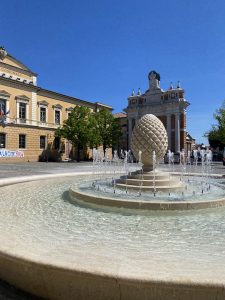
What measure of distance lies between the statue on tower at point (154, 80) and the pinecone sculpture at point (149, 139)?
53.0 m

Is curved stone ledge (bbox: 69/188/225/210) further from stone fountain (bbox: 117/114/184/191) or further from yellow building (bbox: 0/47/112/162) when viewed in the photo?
yellow building (bbox: 0/47/112/162)

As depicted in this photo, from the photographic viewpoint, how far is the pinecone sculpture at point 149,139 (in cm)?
912

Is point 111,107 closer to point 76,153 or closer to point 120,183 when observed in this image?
point 76,153

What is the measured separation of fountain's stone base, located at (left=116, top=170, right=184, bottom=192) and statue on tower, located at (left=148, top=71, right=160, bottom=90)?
53.7m

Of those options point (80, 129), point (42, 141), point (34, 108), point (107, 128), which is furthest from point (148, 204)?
point (107, 128)

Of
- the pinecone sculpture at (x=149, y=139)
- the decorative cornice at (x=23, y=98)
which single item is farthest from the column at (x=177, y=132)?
the pinecone sculpture at (x=149, y=139)

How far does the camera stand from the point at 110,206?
6.38 meters

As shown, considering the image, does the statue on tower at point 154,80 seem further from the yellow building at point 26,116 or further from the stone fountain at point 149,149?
the stone fountain at point 149,149

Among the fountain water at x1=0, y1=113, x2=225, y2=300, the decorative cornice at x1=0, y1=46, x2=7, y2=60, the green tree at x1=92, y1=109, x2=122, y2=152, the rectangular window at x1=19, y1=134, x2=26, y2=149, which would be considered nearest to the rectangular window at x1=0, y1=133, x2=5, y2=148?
the rectangular window at x1=19, y1=134, x2=26, y2=149

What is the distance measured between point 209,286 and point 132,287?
653 mm

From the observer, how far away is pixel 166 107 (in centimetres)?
5719

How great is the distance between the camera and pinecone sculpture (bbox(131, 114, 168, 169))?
912 centimetres

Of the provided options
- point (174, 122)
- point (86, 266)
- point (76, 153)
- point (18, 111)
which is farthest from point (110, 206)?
point (174, 122)

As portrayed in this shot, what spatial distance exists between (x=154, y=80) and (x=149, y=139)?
177 ft
